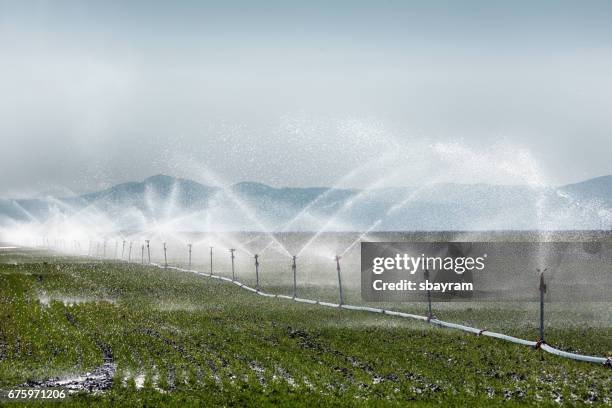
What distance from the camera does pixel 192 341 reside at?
115 ft

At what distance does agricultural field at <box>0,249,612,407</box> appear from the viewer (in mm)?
24266

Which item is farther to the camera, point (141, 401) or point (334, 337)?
point (334, 337)

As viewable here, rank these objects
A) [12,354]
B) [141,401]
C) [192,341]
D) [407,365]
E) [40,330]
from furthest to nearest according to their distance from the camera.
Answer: [40,330], [192,341], [12,354], [407,365], [141,401]

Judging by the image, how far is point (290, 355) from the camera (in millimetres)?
31094

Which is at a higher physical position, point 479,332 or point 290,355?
point 290,355

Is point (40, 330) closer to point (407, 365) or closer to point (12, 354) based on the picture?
point (12, 354)

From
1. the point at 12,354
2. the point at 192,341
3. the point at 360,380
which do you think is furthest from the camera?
the point at 192,341

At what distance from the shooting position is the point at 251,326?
1585 inches

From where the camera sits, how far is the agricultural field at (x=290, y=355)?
24.3 m

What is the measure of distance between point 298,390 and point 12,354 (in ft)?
44.5

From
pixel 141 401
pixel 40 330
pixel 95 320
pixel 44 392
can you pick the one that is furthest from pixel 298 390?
pixel 95 320

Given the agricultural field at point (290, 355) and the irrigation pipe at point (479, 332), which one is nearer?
the agricultural field at point (290, 355)

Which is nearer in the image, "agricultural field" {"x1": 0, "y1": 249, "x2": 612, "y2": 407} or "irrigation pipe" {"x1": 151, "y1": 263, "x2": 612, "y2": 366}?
"agricultural field" {"x1": 0, "y1": 249, "x2": 612, "y2": 407}

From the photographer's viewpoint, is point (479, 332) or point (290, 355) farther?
point (479, 332)
